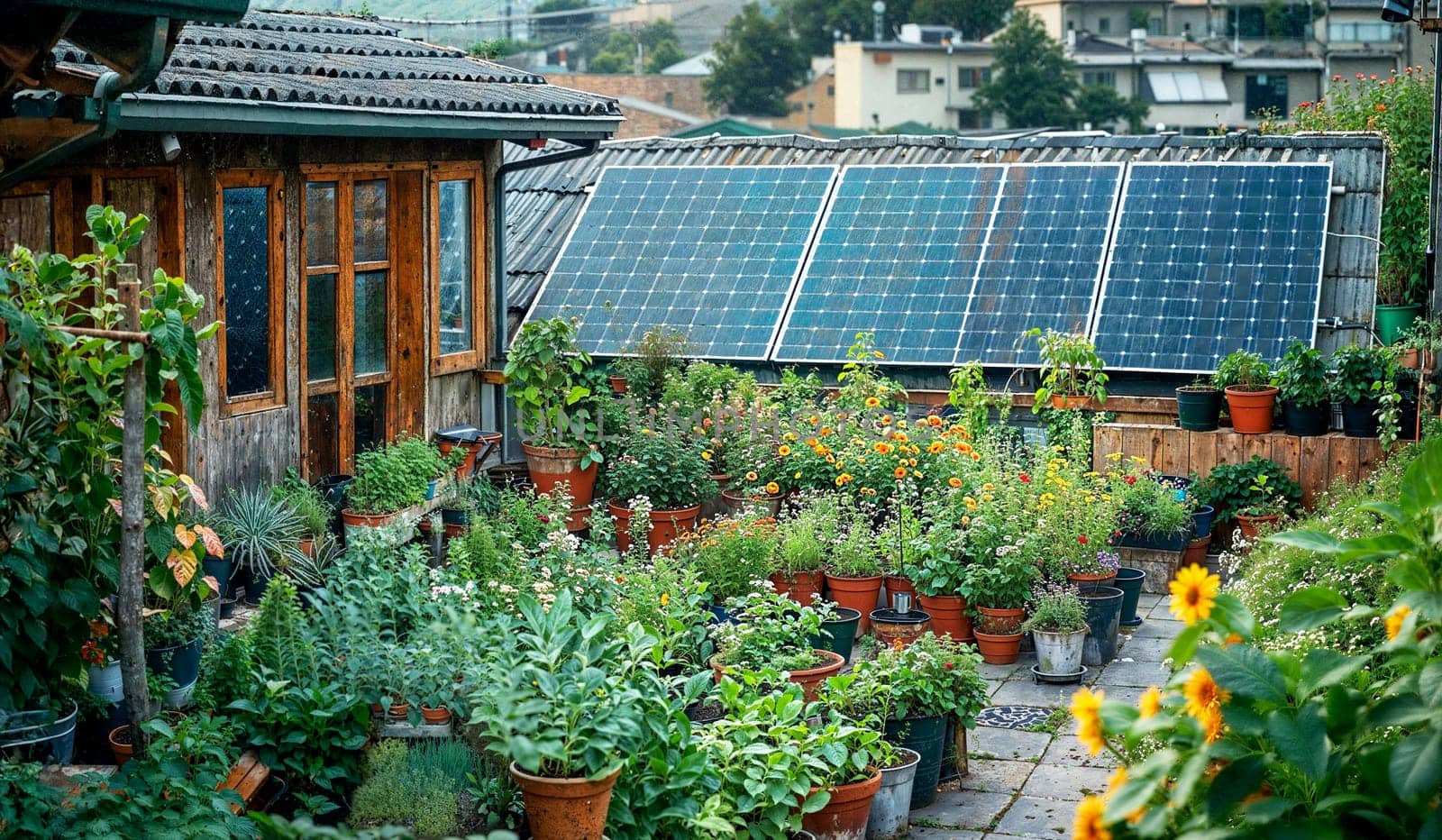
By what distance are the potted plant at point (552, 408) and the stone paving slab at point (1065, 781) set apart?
4334mm

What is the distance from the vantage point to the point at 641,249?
512 inches

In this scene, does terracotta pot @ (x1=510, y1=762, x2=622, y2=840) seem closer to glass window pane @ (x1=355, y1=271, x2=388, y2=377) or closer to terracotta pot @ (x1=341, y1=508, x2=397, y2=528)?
terracotta pot @ (x1=341, y1=508, x2=397, y2=528)

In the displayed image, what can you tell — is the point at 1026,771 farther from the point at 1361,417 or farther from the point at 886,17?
the point at 886,17

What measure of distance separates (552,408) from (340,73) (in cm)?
267

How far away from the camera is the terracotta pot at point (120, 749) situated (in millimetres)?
5598

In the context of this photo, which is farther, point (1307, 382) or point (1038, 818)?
point (1307, 382)

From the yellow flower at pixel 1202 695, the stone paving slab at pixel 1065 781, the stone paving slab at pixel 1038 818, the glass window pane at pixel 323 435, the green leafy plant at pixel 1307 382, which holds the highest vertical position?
the green leafy plant at pixel 1307 382

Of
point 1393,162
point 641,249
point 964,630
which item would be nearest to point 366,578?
point 964,630

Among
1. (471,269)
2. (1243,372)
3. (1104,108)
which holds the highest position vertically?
(1104,108)

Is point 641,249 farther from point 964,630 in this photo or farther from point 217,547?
point 217,547

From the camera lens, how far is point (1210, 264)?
11.4 m

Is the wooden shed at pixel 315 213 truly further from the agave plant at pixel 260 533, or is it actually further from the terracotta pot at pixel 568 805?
the terracotta pot at pixel 568 805

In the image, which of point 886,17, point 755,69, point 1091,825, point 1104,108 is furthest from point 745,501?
point 886,17

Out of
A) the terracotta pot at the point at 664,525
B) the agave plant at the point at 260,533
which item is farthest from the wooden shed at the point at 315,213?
the terracotta pot at the point at 664,525
